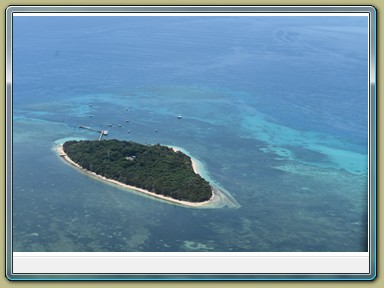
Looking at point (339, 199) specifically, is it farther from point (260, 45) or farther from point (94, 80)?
point (260, 45)

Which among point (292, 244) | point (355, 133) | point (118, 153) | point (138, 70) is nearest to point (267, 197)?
point (292, 244)

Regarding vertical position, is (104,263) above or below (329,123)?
above

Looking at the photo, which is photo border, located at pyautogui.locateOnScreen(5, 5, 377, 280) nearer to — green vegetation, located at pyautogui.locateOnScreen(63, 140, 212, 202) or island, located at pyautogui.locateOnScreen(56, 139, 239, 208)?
island, located at pyautogui.locateOnScreen(56, 139, 239, 208)

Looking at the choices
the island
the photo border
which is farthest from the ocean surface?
the photo border

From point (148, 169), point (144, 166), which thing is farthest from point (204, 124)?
point (148, 169)

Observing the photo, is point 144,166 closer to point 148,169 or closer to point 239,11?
point 148,169

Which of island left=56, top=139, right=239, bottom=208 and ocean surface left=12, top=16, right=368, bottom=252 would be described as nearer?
ocean surface left=12, top=16, right=368, bottom=252
